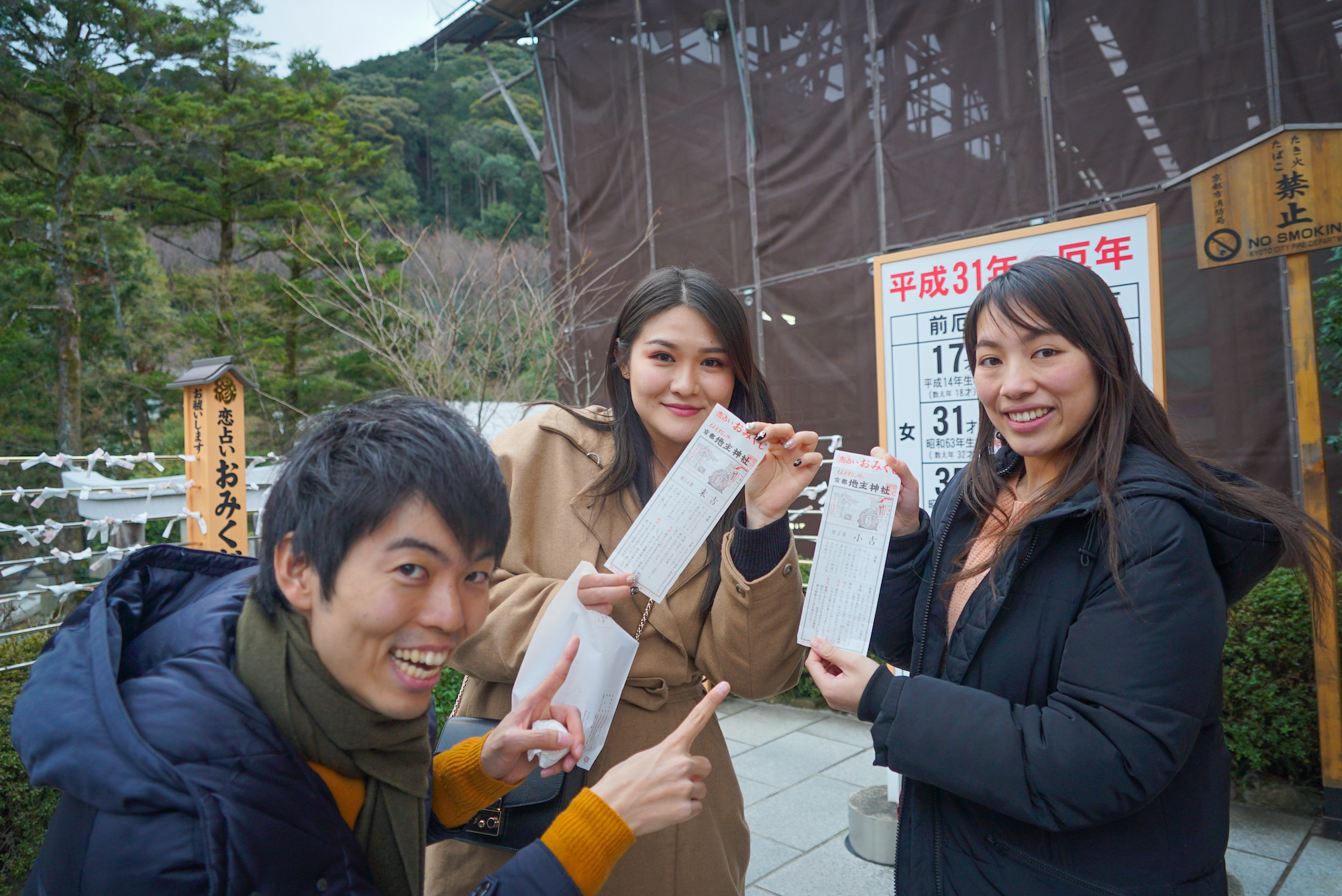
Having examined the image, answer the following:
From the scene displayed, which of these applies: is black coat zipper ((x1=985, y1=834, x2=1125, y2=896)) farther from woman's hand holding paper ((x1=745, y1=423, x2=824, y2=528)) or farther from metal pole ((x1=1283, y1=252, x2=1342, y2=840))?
metal pole ((x1=1283, y1=252, x2=1342, y2=840))

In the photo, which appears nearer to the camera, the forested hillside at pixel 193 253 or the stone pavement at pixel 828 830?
the stone pavement at pixel 828 830

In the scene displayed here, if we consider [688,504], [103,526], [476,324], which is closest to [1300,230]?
[688,504]

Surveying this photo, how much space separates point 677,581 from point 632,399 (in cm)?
44

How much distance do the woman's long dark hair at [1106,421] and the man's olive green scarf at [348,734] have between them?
3.30 feet

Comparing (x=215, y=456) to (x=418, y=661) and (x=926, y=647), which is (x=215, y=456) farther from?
(x=926, y=647)

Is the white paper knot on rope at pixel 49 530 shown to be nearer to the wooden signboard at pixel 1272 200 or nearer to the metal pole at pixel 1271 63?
the wooden signboard at pixel 1272 200

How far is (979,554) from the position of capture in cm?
152

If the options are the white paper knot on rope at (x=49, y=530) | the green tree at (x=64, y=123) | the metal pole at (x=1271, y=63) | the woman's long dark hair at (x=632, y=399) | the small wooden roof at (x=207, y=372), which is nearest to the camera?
the woman's long dark hair at (x=632, y=399)

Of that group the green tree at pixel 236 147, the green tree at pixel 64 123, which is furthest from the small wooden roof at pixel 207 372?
the green tree at pixel 236 147

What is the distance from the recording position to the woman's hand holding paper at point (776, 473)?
161 cm

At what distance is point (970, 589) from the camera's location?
4.97 ft

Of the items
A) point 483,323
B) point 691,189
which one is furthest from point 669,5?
point 483,323

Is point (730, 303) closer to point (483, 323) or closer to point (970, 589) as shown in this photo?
point (970, 589)

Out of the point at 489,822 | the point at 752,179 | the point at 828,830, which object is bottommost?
the point at 828,830
